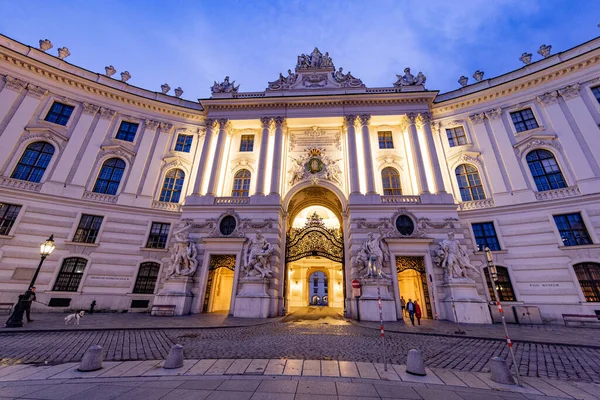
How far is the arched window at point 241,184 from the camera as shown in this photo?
21.5 metres

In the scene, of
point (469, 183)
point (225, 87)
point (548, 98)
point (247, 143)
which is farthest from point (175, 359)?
point (548, 98)

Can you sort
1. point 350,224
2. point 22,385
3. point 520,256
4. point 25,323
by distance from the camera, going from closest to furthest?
point 22,385 → point 25,323 → point 520,256 → point 350,224

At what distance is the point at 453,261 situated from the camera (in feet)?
50.6

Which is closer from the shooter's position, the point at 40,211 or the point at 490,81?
the point at 40,211

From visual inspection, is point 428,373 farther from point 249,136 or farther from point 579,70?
point 579,70

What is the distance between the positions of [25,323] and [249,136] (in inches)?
764

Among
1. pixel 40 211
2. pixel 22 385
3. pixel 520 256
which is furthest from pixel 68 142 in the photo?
pixel 520 256

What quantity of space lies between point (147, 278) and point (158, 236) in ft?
11.0

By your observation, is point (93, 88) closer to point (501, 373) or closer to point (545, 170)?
point (501, 373)

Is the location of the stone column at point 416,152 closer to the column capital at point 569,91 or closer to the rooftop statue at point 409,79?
the rooftop statue at point 409,79

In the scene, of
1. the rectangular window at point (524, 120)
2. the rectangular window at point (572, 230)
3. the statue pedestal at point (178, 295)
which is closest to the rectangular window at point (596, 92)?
the rectangular window at point (524, 120)

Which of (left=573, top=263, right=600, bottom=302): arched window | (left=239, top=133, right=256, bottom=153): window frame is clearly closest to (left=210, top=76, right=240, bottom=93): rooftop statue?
(left=239, top=133, right=256, bottom=153): window frame

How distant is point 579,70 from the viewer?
727 inches

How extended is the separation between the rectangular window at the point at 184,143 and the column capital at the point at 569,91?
3227cm
